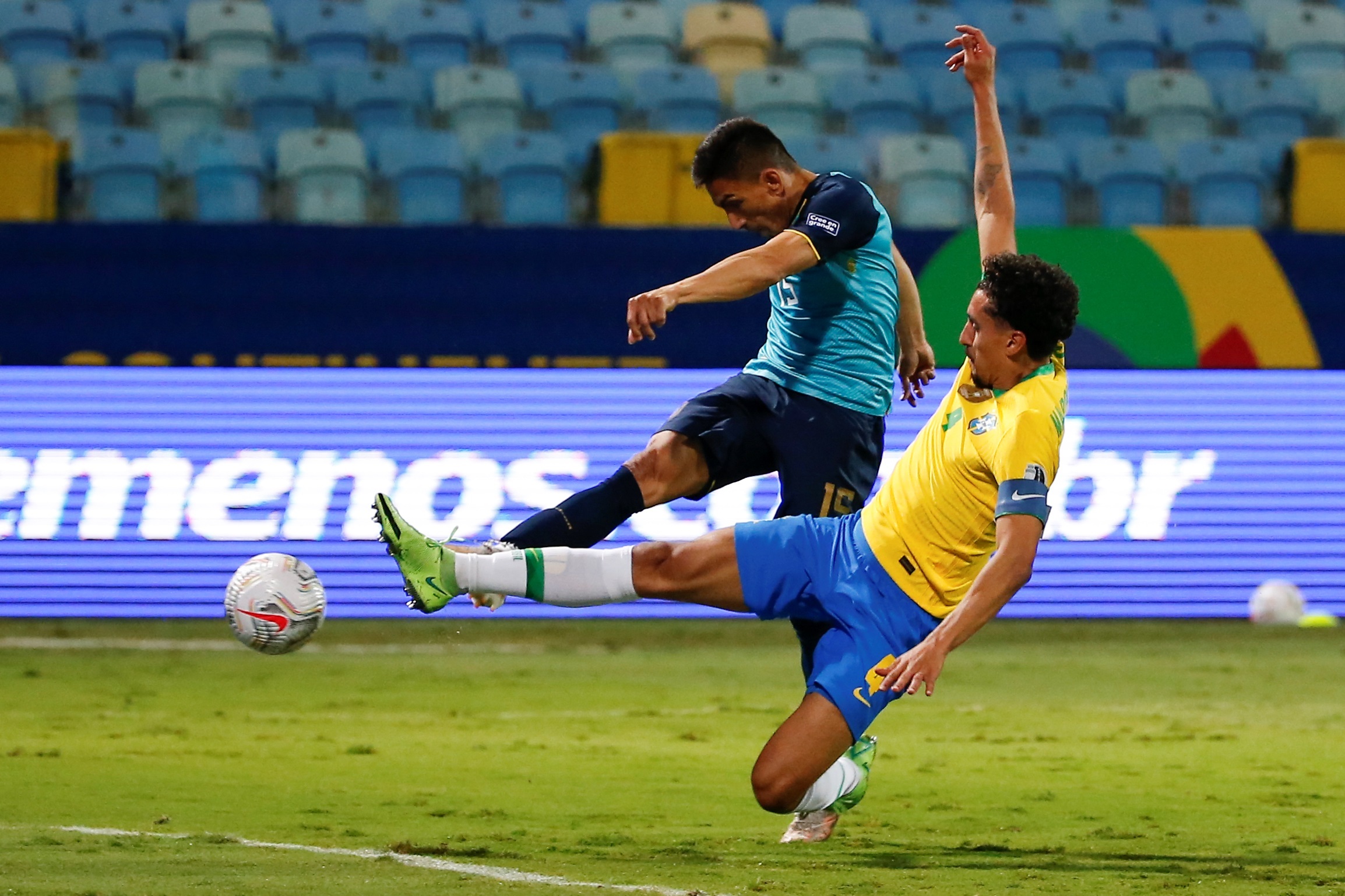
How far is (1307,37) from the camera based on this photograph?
1627 centimetres

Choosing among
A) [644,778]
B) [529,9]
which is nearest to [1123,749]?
[644,778]

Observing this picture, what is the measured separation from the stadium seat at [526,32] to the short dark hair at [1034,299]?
1042 centimetres

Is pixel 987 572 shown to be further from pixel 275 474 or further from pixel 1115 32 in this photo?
pixel 1115 32

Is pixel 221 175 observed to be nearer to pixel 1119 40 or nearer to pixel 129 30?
pixel 129 30

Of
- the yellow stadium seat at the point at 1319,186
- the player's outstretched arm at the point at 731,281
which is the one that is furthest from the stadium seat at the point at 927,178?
the player's outstretched arm at the point at 731,281

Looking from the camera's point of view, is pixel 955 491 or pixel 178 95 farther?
pixel 178 95

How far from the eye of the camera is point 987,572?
472 centimetres

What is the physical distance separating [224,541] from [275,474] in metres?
0.54

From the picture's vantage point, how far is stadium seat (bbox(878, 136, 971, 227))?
13742 mm

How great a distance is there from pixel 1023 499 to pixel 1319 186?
966cm

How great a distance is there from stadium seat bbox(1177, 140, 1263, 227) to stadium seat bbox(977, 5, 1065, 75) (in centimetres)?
175

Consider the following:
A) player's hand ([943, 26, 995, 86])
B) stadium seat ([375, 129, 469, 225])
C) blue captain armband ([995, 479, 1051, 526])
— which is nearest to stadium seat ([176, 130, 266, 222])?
stadium seat ([375, 129, 469, 225])

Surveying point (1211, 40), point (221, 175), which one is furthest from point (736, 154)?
point (1211, 40)

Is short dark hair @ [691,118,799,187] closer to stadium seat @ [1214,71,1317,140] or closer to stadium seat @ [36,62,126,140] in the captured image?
stadium seat @ [36,62,126,140]
